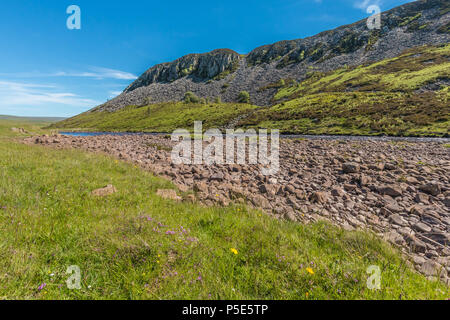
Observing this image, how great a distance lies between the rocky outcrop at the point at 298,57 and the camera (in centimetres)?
11406

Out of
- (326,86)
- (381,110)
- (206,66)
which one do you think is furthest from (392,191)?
(206,66)

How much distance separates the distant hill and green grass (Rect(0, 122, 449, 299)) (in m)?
36.5

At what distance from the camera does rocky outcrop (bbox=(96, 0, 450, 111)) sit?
11406cm

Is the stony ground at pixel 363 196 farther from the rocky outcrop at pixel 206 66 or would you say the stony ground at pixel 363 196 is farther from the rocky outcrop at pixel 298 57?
the rocky outcrop at pixel 206 66

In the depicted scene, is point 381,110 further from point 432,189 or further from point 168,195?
point 168,195

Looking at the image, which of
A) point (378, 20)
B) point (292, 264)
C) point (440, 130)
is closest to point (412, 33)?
point (378, 20)

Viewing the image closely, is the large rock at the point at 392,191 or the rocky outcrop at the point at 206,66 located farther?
the rocky outcrop at the point at 206,66

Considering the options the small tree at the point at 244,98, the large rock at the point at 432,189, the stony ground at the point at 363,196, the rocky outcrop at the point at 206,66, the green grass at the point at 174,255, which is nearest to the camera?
the green grass at the point at 174,255

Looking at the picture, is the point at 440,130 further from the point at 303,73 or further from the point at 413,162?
the point at 303,73

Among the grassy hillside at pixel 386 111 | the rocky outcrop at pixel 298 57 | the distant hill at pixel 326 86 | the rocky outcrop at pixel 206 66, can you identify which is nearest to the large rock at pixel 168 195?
the grassy hillside at pixel 386 111

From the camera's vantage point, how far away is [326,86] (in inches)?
3386

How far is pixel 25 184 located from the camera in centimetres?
576

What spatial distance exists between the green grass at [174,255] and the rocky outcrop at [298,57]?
10939cm

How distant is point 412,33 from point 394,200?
17643 centimetres
